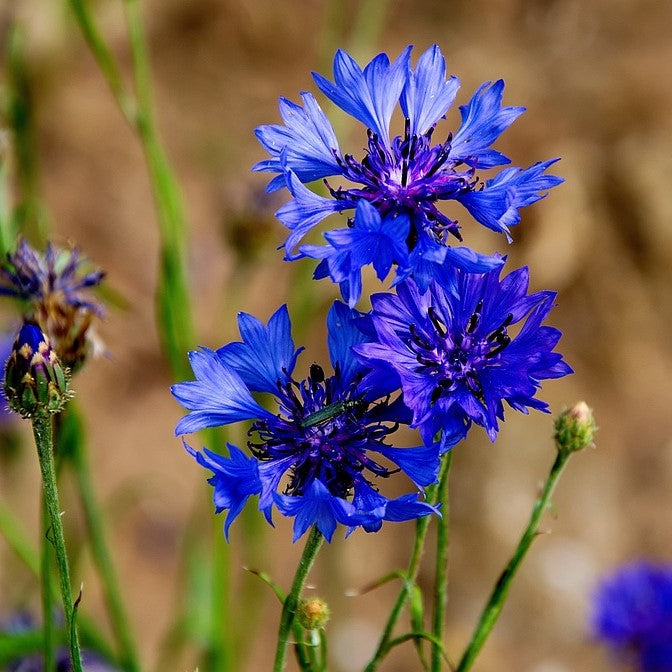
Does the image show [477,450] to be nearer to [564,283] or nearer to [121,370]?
[564,283]

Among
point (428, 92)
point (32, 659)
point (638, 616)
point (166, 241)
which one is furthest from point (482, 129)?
point (638, 616)

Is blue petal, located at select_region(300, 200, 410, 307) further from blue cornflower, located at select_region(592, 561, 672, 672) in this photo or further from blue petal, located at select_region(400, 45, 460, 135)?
blue cornflower, located at select_region(592, 561, 672, 672)

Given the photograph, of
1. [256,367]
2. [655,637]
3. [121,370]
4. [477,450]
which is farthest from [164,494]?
[256,367]

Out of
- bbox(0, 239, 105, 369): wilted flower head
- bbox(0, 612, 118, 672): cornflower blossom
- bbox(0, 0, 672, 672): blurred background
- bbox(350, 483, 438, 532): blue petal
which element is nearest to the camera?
bbox(350, 483, 438, 532): blue petal

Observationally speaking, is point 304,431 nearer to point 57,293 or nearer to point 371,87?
point 371,87

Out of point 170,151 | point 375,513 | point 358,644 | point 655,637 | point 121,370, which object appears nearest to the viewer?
point 375,513

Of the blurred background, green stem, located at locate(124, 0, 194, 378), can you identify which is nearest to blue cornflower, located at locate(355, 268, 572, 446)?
green stem, located at locate(124, 0, 194, 378)

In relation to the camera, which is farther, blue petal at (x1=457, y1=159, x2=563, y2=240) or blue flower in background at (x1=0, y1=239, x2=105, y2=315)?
blue flower in background at (x1=0, y1=239, x2=105, y2=315)
